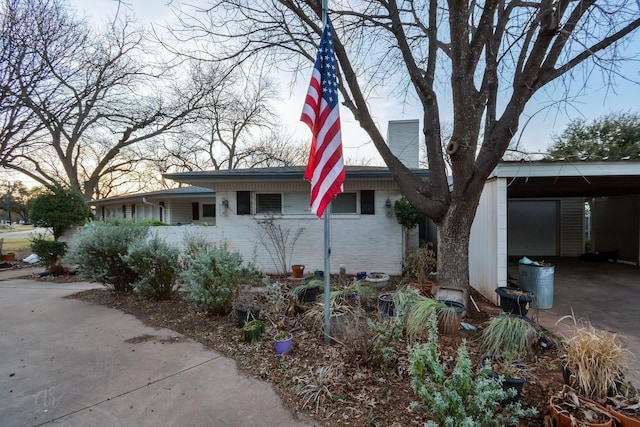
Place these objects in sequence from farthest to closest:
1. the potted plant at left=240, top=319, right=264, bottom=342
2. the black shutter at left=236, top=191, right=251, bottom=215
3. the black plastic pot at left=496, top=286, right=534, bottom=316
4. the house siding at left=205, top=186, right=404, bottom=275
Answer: the black shutter at left=236, top=191, right=251, bottom=215 → the house siding at left=205, top=186, right=404, bottom=275 → the black plastic pot at left=496, top=286, right=534, bottom=316 → the potted plant at left=240, top=319, right=264, bottom=342

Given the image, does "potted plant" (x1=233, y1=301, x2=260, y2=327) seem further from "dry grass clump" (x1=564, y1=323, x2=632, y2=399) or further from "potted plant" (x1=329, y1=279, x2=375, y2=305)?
"dry grass clump" (x1=564, y1=323, x2=632, y2=399)

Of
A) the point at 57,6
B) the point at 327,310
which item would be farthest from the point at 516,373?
the point at 57,6

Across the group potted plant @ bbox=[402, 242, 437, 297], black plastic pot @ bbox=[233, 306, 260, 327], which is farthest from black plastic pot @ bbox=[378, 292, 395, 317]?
black plastic pot @ bbox=[233, 306, 260, 327]

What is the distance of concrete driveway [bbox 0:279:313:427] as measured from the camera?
2.54 m

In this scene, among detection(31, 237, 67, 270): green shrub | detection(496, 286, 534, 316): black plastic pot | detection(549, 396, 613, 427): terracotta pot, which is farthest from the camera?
detection(31, 237, 67, 270): green shrub

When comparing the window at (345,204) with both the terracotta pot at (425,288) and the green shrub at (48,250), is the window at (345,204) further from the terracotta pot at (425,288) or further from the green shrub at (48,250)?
the green shrub at (48,250)

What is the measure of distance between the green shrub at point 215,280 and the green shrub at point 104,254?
2116 mm

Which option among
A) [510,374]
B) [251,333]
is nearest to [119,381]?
[251,333]

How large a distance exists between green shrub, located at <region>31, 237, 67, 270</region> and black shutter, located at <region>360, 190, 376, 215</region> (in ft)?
30.5

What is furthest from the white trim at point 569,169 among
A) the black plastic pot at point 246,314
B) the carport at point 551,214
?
the black plastic pot at point 246,314

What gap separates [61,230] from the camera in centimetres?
1013

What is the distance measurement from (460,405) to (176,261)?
212 inches

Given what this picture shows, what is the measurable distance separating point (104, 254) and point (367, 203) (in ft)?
21.0

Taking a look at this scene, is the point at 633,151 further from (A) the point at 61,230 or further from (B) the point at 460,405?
(A) the point at 61,230
